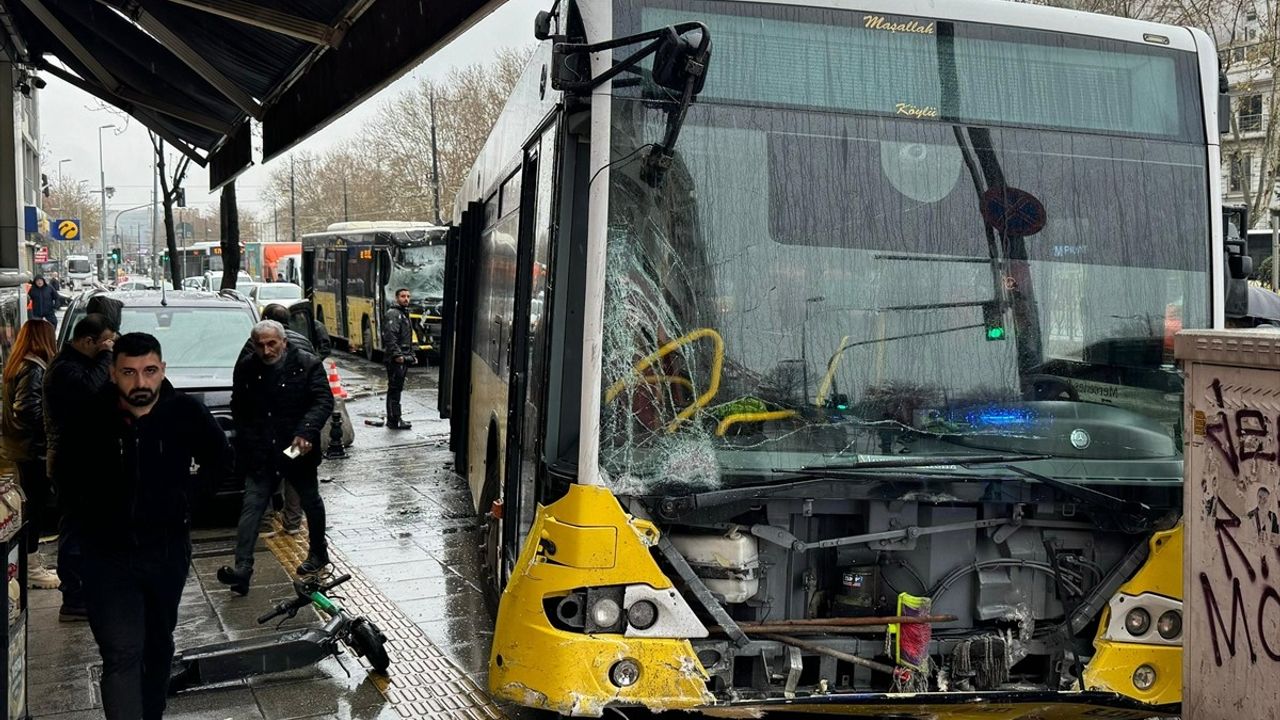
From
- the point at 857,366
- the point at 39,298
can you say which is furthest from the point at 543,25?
the point at 39,298

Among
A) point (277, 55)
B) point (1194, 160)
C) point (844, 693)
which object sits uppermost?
point (277, 55)

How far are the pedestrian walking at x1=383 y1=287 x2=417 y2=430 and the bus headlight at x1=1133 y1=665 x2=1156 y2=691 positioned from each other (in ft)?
41.7

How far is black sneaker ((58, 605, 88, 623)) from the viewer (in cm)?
779

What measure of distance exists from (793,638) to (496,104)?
52.1 metres

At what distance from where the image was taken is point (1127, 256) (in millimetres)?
5336

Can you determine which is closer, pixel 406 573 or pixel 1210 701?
pixel 1210 701

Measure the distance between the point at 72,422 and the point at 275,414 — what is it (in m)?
3.71

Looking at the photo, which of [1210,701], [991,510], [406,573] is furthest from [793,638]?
[406,573]

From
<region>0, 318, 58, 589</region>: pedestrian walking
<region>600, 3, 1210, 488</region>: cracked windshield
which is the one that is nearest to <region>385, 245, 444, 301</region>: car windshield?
<region>0, 318, 58, 589</region>: pedestrian walking

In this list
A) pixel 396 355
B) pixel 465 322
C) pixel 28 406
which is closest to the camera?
pixel 28 406

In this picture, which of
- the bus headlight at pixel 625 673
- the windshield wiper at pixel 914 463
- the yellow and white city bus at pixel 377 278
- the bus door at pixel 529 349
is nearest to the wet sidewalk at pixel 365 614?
the bus door at pixel 529 349

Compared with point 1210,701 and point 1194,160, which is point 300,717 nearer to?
point 1210,701

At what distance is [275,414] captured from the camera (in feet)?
28.6

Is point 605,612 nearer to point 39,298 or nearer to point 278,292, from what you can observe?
point 39,298
